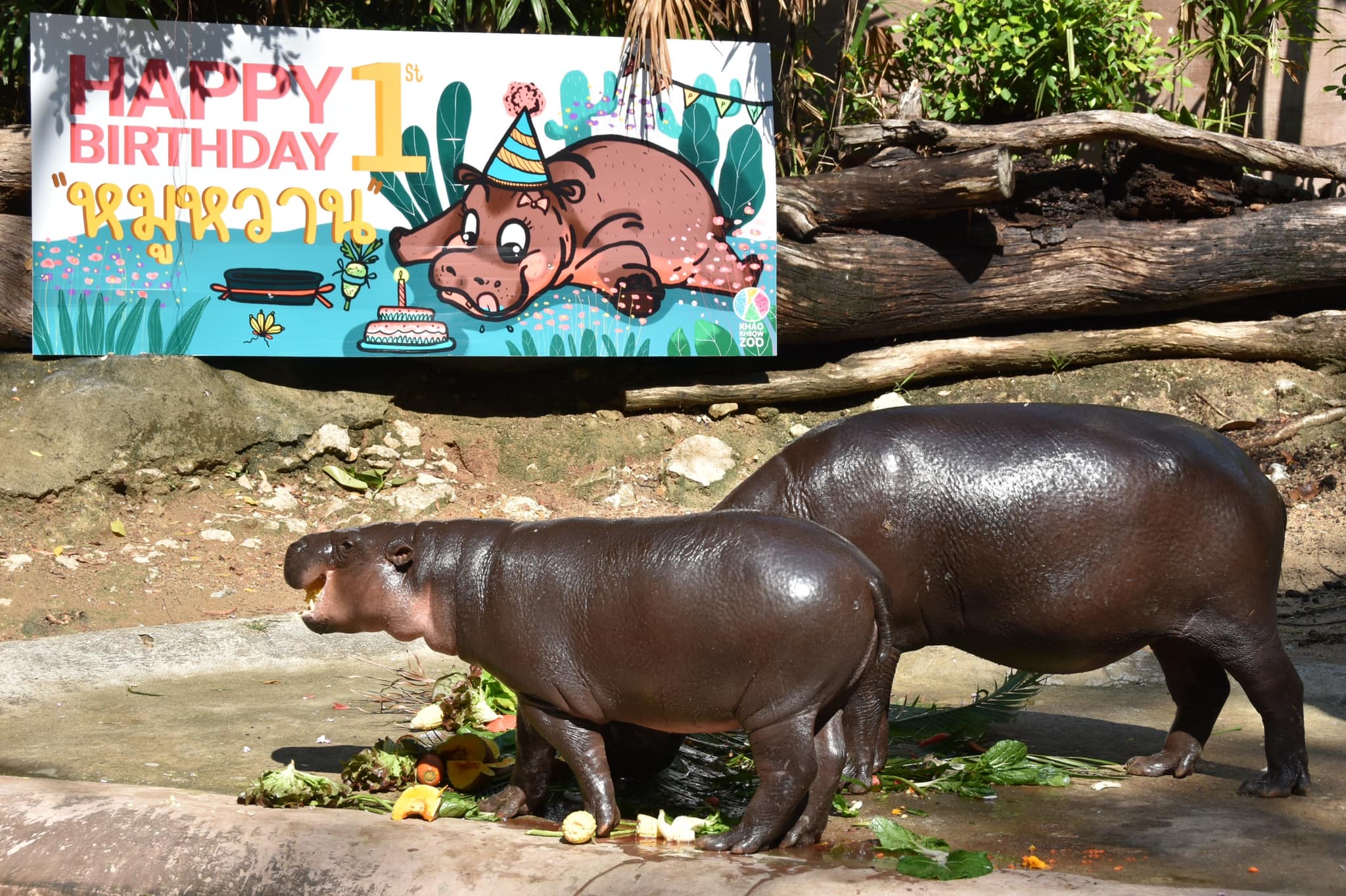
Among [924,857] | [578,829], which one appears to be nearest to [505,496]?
[578,829]

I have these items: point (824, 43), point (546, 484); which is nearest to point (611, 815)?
point (546, 484)

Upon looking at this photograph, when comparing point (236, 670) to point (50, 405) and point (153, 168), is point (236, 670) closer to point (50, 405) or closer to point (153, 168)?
point (50, 405)

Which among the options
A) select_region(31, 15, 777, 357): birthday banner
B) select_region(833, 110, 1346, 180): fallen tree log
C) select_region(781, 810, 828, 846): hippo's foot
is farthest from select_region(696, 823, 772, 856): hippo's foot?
select_region(833, 110, 1346, 180): fallen tree log

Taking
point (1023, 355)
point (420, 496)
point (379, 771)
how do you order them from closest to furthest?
point (379, 771)
point (420, 496)
point (1023, 355)

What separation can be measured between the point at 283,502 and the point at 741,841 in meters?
6.24

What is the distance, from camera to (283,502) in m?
9.12

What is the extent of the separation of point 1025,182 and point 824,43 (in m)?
2.76

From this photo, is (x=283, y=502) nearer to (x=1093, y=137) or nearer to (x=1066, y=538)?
(x=1066, y=538)

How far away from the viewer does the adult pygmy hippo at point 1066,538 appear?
4.33 metres

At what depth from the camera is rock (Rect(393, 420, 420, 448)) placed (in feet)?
32.2

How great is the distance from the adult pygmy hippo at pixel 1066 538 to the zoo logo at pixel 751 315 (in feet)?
17.3

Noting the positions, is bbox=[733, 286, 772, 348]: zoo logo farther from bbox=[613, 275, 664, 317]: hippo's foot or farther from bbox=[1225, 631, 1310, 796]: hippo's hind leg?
bbox=[1225, 631, 1310, 796]: hippo's hind leg

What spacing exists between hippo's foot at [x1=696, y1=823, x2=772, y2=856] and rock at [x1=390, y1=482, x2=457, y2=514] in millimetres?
5836

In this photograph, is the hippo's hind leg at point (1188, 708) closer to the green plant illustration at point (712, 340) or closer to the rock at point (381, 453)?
the green plant illustration at point (712, 340)
